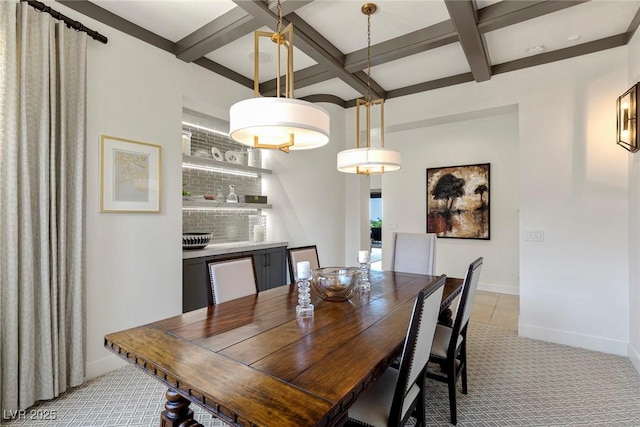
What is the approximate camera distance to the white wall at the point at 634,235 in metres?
2.64

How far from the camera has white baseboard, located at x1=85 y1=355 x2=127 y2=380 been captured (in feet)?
8.29

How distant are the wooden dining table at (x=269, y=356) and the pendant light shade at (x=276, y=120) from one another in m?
1.01

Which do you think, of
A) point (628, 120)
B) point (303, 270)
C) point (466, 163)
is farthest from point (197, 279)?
point (466, 163)

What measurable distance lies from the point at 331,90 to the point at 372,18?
1618 mm

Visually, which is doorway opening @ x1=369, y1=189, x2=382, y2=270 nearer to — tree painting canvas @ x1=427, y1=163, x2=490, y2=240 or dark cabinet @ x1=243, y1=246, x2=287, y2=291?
tree painting canvas @ x1=427, y1=163, x2=490, y2=240

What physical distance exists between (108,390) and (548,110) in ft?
15.5

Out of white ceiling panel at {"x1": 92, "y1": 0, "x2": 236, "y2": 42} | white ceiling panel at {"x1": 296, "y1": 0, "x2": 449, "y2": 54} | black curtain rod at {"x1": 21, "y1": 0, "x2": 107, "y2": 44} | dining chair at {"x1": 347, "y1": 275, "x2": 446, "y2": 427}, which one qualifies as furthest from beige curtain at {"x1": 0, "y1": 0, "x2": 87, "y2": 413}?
dining chair at {"x1": 347, "y1": 275, "x2": 446, "y2": 427}

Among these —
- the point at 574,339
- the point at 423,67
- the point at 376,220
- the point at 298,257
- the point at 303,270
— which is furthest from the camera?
the point at 376,220

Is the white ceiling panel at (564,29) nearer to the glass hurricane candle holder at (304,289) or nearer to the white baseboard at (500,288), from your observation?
the glass hurricane candle holder at (304,289)

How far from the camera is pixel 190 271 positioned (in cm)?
328

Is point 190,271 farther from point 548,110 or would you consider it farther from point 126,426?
point 548,110

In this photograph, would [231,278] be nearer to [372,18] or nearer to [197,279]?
[197,279]

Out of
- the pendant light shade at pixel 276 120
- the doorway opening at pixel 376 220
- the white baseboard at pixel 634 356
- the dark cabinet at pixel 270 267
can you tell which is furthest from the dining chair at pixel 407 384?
the doorway opening at pixel 376 220

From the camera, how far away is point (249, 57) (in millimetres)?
3395
